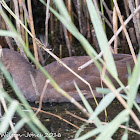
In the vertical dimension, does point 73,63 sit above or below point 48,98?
above

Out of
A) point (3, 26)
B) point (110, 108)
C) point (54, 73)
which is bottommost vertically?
point (110, 108)

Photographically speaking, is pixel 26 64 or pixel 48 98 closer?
pixel 48 98

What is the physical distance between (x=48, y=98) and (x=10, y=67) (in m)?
0.65

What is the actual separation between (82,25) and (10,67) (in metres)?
1.40

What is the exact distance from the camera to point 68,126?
2920mm

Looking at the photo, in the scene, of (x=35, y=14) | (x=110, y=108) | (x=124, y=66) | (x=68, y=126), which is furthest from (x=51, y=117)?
(x=35, y=14)

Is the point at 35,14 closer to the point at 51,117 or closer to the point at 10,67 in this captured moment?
the point at 10,67

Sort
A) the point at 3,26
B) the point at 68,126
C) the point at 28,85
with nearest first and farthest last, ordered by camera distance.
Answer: the point at 68,126
the point at 28,85
the point at 3,26

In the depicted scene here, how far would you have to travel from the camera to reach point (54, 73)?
3752 millimetres

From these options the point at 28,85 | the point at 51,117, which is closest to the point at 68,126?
the point at 51,117

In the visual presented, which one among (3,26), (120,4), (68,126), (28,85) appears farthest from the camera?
(120,4)

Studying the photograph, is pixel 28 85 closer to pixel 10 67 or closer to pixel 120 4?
pixel 10 67

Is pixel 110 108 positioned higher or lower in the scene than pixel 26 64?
lower

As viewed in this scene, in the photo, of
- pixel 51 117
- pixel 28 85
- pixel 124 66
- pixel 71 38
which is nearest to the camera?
pixel 51 117
